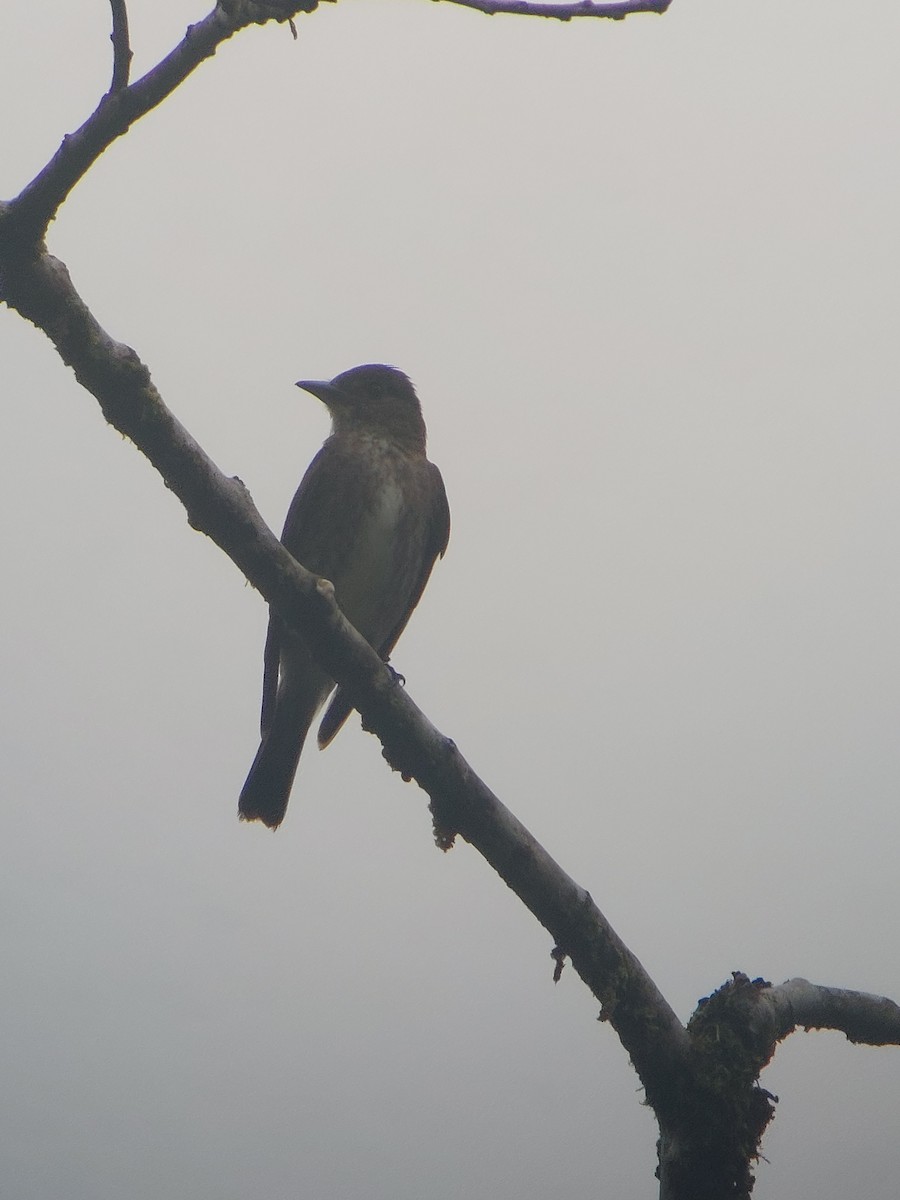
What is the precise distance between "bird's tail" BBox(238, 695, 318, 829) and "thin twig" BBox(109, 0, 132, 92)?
324 cm

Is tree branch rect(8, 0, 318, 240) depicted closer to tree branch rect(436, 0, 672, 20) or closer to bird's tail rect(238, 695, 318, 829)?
tree branch rect(436, 0, 672, 20)

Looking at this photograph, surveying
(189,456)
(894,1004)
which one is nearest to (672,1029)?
(894,1004)

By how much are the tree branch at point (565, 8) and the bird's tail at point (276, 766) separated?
356cm

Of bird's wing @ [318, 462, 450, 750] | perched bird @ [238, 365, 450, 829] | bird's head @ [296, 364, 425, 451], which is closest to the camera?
perched bird @ [238, 365, 450, 829]

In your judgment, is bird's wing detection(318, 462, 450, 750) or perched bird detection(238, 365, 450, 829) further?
bird's wing detection(318, 462, 450, 750)

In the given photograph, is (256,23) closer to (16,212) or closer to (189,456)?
(16,212)

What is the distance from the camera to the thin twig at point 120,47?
2021 mm

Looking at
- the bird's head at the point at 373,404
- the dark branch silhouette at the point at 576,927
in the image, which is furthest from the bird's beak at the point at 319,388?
the dark branch silhouette at the point at 576,927

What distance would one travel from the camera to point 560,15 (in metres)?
1.89

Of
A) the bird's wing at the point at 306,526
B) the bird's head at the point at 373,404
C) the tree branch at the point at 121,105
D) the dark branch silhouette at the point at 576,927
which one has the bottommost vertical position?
the dark branch silhouette at the point at 576,927

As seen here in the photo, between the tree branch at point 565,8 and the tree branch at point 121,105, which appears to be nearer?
the tree branch at point 565,8

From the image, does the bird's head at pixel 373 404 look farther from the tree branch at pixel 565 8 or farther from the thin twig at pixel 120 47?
the tree branch at pixel 565 8

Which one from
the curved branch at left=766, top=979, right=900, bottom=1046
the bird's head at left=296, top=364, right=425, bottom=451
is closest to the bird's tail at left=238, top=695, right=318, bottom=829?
the bird's head at left=296, top=364, right=425, bottom=451

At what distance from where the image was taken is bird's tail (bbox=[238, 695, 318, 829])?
4.93 m
